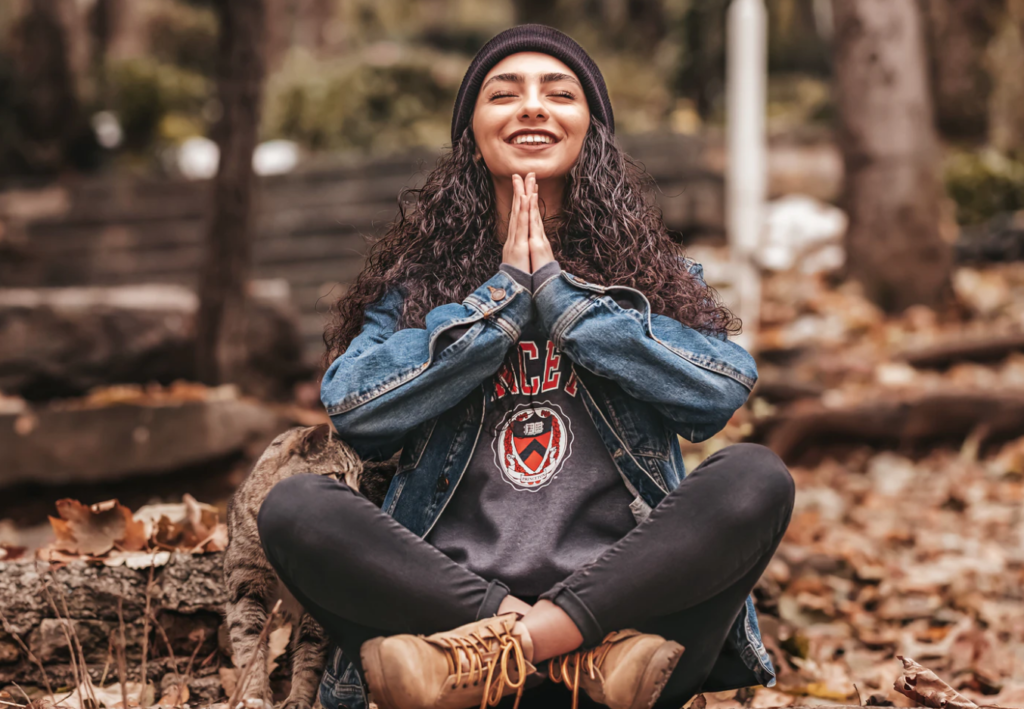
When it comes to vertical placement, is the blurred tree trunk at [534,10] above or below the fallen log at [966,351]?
above

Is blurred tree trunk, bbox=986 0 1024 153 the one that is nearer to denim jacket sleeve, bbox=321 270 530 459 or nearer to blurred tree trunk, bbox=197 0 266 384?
blurred tree trunk, bbox=197 0 266 384

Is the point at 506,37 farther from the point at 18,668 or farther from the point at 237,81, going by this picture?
the point at 237,81

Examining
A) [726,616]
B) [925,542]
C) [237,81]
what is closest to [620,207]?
[726,616]

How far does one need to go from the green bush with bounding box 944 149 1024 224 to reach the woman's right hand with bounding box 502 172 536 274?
8.07m

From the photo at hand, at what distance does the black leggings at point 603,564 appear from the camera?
2092 mm

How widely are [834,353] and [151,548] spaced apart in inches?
203

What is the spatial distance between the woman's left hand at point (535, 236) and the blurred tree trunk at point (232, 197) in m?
3.61

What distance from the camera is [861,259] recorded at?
7777 mm

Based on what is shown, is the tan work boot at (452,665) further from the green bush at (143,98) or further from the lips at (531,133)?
the green bush at (143,98)

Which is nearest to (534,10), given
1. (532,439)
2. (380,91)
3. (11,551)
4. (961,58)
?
(380,91)

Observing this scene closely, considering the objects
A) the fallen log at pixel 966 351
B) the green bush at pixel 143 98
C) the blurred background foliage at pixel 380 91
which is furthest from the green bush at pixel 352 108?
the fallen log at pixel 966 351

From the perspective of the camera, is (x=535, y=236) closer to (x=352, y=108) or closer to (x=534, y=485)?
(x=534, y=485)

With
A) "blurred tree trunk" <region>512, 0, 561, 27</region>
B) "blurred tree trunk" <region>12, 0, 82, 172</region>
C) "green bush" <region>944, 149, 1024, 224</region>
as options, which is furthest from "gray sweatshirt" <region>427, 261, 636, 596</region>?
"blurred tree trunk" <region>512, 0, 561, 27</region>

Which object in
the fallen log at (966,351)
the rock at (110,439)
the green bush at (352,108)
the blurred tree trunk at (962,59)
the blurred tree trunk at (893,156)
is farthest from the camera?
the green bush at (352,108)
